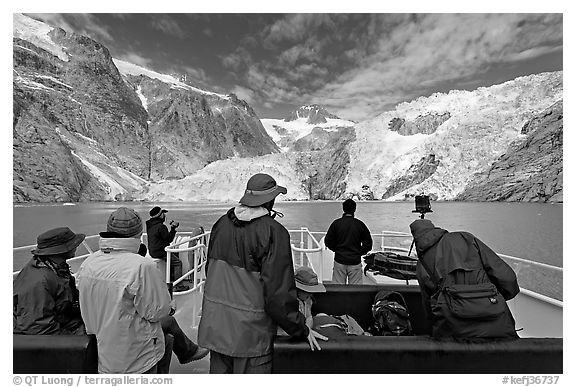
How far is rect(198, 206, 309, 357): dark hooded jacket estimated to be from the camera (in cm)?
148

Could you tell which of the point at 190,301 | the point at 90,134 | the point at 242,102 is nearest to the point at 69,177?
the point at 90,134

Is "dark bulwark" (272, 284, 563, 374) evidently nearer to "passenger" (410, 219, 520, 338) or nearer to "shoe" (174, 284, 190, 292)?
"passenger" (410, 219, 520, 338)

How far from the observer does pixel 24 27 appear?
4769 inches

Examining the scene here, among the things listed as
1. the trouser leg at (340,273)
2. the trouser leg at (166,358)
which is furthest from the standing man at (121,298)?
the trouser leg at (340,273)

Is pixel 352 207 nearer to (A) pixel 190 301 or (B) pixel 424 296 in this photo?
(B) pixel 424 296

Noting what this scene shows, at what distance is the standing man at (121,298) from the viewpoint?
1.58 m

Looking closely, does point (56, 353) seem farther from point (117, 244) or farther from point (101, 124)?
point (101, 124)

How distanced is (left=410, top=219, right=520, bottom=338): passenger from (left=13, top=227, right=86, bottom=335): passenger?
6.32 ft

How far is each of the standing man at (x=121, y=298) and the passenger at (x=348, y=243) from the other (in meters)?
2.19

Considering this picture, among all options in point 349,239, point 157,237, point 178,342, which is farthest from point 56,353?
point 349,239

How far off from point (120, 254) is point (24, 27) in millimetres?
162477

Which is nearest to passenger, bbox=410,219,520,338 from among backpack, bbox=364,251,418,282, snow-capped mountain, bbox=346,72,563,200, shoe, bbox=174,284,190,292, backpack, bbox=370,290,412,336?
backpack, bbox=370,290,412,336

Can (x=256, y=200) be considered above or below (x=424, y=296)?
above

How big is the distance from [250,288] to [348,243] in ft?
7.14
